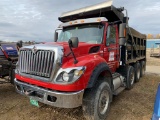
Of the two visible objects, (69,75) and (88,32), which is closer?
(69,75)

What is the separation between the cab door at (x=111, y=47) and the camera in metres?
4.84

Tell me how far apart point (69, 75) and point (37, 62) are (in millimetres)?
854

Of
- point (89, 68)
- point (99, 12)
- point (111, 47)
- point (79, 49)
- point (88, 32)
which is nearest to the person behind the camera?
point (89, 68)

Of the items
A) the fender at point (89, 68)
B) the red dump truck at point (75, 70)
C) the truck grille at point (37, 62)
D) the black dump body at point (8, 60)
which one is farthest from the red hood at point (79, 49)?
the black dump body at point (8, 60)

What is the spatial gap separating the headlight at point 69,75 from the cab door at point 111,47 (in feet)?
5.67

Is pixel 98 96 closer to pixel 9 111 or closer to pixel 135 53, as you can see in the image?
pixel 9 111

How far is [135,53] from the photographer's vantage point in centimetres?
782

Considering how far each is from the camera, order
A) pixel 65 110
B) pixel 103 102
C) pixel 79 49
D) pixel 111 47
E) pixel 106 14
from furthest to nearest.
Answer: pixel 106 14 → pixel 111 47 → pixel 65 110 → pixel 103 102 → pixel 79 49

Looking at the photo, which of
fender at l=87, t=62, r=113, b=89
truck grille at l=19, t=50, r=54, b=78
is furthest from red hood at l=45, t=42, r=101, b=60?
fender at l=87, t=62, r=113, b=89

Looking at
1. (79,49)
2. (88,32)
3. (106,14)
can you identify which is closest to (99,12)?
(106,14)

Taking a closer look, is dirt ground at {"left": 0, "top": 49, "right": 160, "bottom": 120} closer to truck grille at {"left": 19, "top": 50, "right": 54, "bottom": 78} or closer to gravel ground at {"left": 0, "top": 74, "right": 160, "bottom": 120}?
gravel ground at {"left": 0, "top": 74, "right": 160, "bottom": 120}

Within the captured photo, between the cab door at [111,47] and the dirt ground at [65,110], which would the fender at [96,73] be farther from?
the dirt ground at [65,110]

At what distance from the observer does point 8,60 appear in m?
5.87

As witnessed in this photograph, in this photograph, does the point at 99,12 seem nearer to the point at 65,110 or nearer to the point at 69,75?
the point at 69,75
